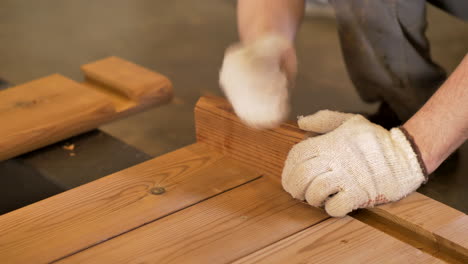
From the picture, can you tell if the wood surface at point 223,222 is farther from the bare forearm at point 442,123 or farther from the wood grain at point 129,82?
the wood grain at point 129,82

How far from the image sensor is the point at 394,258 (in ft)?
3.33

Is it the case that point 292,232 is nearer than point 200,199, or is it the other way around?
point 292,232

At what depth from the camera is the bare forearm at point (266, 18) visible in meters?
1.60

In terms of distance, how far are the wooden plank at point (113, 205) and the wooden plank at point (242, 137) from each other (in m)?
0.03

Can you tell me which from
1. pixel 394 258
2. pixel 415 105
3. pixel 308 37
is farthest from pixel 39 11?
pixel 394 258

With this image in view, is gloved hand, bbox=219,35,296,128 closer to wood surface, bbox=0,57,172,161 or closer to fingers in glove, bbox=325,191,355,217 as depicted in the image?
fingers in glove, bbox=325,191,355,217

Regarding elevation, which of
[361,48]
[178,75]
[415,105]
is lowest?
[178,75]

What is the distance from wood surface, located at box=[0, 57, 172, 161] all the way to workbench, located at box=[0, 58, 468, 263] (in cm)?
31

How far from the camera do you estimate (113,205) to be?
3.95 feet

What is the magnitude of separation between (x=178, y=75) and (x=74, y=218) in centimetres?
177

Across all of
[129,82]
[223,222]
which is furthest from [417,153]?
[129,82]

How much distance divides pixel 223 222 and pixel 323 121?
0.30 m

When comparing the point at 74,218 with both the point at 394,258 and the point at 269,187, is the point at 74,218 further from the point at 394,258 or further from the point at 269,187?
the point at 394,258

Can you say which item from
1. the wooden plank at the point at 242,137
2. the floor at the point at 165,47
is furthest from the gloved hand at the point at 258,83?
the floor at the point at 165,47
